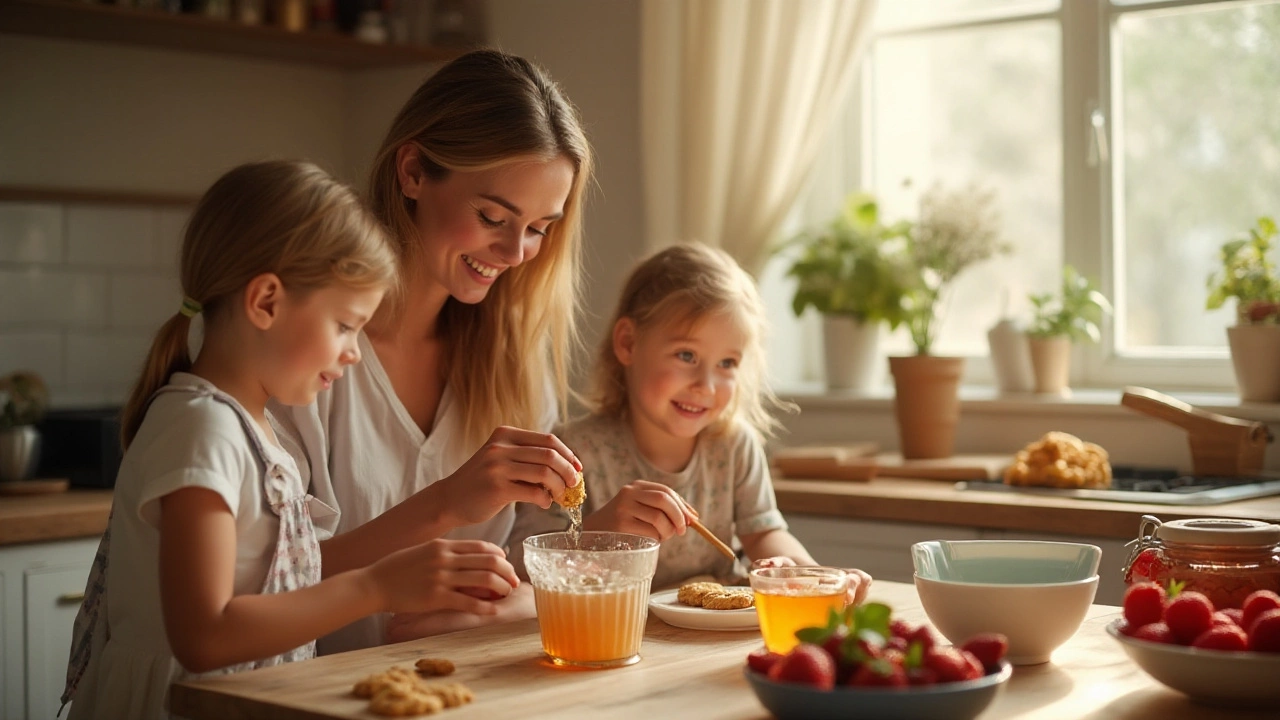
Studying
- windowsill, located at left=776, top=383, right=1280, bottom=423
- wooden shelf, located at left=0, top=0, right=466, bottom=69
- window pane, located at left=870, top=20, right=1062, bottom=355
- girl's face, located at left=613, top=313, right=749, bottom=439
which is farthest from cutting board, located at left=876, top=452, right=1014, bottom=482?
wooden shelf, located at left=0, top=0, right=466, bottom=69

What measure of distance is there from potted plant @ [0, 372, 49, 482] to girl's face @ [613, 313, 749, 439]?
1.44 m

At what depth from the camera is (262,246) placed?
151cm

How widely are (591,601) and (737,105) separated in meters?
2.23

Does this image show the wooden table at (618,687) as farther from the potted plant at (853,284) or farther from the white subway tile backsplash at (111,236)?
the white subway tile backsplash at (111,236)

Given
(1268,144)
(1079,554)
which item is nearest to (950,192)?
(1268,144)

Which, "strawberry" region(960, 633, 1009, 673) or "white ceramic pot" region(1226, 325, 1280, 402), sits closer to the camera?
"strawberry" region(960, 633, 1009, 673)

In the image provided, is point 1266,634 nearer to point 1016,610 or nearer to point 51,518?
point 1016,610

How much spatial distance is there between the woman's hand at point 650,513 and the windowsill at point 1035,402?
5.45 feet

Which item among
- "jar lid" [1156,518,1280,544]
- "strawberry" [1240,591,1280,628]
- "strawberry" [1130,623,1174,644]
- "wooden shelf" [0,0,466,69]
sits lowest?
"strawberry" [1130,623,1174,644]

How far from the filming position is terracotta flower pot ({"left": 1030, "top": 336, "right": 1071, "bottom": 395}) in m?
3.21

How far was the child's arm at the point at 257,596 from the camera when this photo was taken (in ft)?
4.46

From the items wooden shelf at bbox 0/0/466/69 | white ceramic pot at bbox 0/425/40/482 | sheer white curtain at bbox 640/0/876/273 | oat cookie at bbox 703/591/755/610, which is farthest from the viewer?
sheer white curtain at bbox 640/0/876/273

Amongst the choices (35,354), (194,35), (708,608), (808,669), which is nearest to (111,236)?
(35,354)

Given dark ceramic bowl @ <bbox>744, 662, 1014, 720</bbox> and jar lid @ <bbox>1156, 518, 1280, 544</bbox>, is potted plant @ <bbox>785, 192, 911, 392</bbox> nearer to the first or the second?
jar lid @ <bbox>1156, 518, 1280, 544</bbox>
